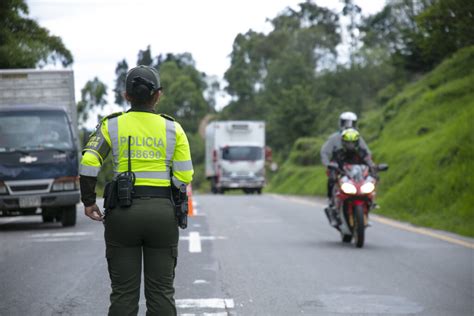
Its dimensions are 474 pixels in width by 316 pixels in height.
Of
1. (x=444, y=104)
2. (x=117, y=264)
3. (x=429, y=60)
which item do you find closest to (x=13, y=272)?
(x=117, y=264)

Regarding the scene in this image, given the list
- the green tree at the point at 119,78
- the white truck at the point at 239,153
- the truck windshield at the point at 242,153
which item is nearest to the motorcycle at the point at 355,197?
the green tree at the point at 119,78

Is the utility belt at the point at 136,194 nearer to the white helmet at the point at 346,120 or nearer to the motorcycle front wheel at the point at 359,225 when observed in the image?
the motorcycle front wheel at the point at 359,225

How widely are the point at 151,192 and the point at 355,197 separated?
8.06 metres

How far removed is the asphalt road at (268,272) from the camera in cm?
851

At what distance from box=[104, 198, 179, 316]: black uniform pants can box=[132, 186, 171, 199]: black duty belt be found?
3cm

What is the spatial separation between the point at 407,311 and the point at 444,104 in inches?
1018

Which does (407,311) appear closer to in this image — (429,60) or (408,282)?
(408,282)

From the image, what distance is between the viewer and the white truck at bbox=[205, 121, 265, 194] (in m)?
43.7

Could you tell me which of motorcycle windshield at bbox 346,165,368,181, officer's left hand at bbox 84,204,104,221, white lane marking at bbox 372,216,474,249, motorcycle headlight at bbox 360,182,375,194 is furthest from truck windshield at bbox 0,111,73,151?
officer's left hand at bbox 84,204,104,221

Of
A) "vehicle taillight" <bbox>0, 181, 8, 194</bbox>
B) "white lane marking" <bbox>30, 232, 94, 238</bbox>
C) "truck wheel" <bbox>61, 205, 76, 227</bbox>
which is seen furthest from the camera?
"truck wheel" <bbox>61, 205, 76, 227</bbox>

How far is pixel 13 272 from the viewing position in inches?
429

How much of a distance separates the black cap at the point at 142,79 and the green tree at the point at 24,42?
1457cm

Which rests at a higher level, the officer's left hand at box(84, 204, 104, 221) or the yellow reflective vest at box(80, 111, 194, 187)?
the yellow reflective vest at box(80, 111, 194, 187)

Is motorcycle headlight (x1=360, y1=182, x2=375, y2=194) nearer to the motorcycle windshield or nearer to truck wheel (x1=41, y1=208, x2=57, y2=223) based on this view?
the motorcycle windshield
